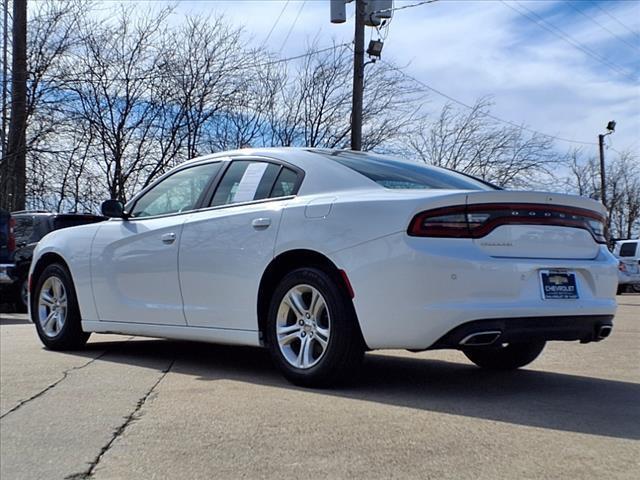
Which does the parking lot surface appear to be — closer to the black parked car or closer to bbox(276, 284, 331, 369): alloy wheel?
bbox(276, 284, 331, 369): alloy wheel

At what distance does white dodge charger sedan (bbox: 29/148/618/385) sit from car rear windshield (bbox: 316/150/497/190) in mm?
18

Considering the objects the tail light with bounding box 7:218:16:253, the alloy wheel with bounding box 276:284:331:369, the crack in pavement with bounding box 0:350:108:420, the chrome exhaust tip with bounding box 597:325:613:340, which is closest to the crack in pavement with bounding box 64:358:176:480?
the crack in pavement with bounding box 0:350:108:420

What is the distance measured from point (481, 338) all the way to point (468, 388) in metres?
0.73

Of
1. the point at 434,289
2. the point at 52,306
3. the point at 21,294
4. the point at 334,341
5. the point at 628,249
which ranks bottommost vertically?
the point at 628,249

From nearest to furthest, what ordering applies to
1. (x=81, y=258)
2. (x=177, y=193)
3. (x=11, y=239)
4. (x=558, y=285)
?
(x=558, y=285)
(x=177, y=193)
(x=81, y=258)
(x=11, y=239)

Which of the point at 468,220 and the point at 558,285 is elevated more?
the point at 468,220

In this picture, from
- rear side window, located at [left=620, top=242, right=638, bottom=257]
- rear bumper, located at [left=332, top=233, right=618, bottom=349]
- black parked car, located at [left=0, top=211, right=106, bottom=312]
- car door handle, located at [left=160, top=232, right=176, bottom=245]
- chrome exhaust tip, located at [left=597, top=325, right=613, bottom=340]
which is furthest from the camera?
rear side window, located at [left=620, top=242, right=638, bottom=257]

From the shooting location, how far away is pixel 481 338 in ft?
13.9

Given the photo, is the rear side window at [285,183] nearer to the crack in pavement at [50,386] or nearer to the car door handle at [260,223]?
the car door handle at [260,223]

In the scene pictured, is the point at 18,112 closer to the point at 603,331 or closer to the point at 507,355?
the point at 507,355

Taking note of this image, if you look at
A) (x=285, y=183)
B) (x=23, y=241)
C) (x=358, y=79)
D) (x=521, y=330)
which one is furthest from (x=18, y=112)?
(x=521, y=330)

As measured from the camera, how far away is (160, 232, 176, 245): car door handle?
578cm

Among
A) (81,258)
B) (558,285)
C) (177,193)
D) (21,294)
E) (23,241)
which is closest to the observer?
(558,285)

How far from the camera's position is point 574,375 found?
17.6ft
